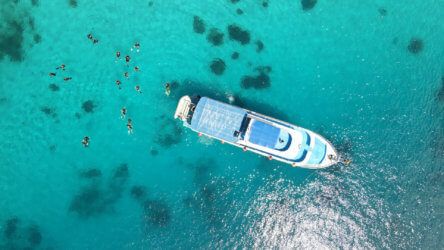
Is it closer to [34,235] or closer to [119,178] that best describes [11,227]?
[34,235]

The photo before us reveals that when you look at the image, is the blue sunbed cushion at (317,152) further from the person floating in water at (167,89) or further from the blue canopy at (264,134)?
the person floating in water at (167,89)

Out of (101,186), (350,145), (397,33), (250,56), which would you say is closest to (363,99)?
(350,145)

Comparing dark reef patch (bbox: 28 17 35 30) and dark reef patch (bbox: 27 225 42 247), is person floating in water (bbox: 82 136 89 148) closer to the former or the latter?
dark reef patch (bbox: 27 225 42 247)

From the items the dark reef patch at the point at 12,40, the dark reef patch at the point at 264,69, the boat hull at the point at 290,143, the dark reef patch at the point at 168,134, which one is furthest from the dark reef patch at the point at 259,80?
the dark reef patch at the point at 12,40

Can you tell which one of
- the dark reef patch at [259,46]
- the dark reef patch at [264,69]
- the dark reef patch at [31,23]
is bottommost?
the dark reef patch at [31,23]

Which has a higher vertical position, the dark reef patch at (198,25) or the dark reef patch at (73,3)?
the dark reef patch at (198,25)

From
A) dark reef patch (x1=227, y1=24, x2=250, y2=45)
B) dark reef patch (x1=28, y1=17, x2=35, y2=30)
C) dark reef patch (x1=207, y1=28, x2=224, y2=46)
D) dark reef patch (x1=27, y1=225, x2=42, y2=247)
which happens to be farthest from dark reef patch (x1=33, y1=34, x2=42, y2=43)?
dark reef patch (x1=227, y1=24, x2=250, y2=45)

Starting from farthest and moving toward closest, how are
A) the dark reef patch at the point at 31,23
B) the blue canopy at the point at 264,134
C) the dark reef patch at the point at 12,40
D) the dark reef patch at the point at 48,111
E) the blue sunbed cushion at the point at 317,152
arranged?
the dark reef patch at the point at 48,111, the dark reef patch at the point at 31,23, the dark reef patch at the point at 12,40, the blue sunbed cushion at the point at 317,152, the blue canopy at the point at 264,134
